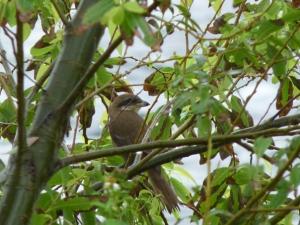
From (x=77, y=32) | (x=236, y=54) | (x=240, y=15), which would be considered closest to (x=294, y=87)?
(x=240, y=15)

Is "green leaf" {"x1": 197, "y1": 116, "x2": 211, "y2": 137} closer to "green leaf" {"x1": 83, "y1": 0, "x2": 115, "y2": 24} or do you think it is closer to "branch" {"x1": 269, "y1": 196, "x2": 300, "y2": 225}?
"branch" {"x1": 269, "y1": 196, "x2": 300, "y2": 225}

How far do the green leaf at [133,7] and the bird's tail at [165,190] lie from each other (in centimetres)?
174

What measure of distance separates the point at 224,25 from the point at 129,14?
2.47 ft

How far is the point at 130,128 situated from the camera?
5305 millimetres

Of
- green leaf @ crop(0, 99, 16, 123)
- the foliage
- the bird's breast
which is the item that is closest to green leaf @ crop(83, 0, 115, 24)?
the foliage

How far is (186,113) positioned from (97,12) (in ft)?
3.57

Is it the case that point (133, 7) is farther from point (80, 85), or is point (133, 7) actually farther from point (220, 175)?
point (220, 175)

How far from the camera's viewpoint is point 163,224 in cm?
298

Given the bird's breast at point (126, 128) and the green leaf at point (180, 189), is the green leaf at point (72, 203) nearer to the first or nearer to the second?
the green leaf at point (180, 189)

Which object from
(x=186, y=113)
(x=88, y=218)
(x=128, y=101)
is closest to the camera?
(x=88, y=218)

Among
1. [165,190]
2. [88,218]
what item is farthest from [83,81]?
[165,190]

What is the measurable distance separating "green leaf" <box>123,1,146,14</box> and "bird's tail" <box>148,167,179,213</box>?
1741 mm

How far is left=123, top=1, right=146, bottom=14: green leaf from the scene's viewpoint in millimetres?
1493

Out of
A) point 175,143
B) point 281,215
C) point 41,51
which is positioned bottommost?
point 281,215
